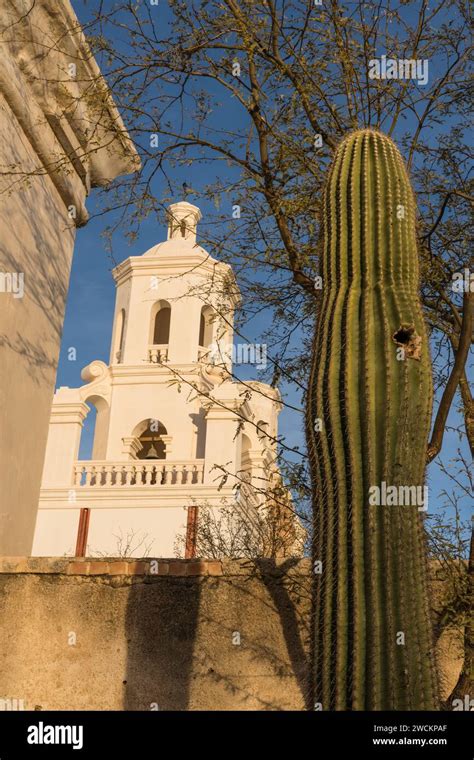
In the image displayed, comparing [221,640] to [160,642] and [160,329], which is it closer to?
[160,642]

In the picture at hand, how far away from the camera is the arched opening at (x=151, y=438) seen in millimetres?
23891

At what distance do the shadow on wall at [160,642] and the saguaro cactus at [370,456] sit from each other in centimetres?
191

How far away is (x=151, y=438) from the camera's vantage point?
2452 centimetres

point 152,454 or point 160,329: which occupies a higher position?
point 160,329

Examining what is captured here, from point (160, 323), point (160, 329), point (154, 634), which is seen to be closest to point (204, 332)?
point (160, 329)

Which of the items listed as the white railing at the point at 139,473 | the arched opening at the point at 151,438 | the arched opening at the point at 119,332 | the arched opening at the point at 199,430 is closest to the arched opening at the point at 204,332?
the arched opening at the point at 199,430

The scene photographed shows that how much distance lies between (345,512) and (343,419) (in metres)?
0.42

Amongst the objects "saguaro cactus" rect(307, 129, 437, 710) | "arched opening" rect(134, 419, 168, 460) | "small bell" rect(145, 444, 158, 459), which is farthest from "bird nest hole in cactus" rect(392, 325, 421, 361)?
"arched opening" rect(134, 419, 168, 460)

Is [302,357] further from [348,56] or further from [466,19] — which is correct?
[466,19]

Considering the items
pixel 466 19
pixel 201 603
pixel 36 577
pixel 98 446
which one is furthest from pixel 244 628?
pixel 98 446

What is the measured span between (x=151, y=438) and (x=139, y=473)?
9.48 ft

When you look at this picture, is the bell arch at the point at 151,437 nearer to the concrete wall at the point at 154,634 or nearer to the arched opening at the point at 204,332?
the arched opening at the point at 204,332

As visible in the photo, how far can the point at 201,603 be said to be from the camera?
17.5ft

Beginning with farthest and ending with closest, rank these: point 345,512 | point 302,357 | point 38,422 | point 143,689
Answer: point 302,357
point 38,422
point 143,689
point 345,512
